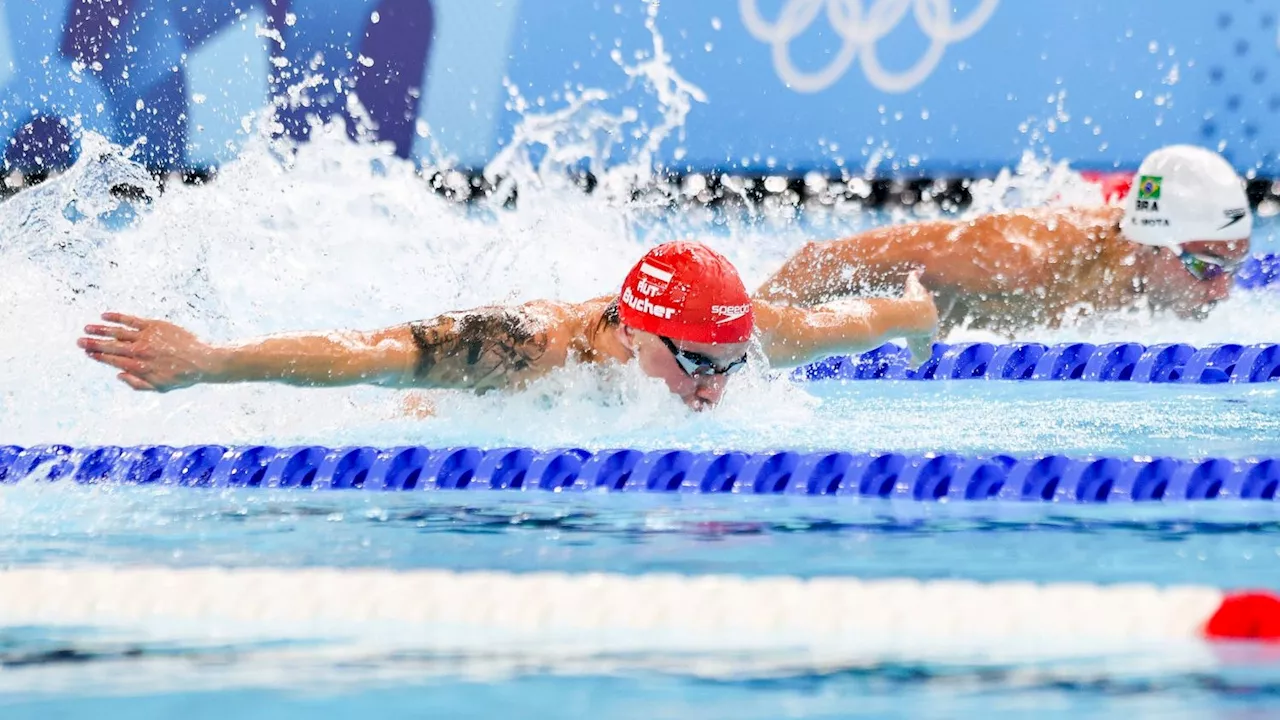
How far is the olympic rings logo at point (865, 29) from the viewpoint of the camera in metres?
8.09

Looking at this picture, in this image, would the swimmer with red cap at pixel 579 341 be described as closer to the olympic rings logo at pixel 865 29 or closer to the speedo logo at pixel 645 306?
the speedo logo at pixel 645 306

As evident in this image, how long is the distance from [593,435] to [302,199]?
300 centimetres

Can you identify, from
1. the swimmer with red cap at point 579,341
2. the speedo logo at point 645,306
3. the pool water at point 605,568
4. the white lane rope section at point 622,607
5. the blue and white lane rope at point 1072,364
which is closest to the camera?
the pool water at point 605,568

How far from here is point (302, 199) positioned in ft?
22.6

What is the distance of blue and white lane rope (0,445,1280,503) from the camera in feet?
12.0

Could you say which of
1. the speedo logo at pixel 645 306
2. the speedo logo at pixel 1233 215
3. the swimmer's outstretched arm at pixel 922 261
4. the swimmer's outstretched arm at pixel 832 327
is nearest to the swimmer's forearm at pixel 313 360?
the speedo logo at pixel 645 306

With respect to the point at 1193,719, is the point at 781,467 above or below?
below

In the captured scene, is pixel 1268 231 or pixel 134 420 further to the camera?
pixel 1268 231

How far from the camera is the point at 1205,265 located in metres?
5.17

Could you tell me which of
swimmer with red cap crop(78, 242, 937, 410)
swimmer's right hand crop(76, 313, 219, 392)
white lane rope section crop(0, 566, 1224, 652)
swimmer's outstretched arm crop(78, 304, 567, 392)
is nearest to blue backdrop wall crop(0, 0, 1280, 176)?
swimmer with red cap crop(78, 242, 937, 410)

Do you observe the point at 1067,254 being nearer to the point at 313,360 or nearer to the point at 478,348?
the point at 478,348

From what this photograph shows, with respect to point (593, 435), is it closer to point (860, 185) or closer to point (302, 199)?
point (302, 199)

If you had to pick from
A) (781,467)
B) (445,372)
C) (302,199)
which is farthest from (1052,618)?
(302,199)

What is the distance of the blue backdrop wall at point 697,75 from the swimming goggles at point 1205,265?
9.80 feet
